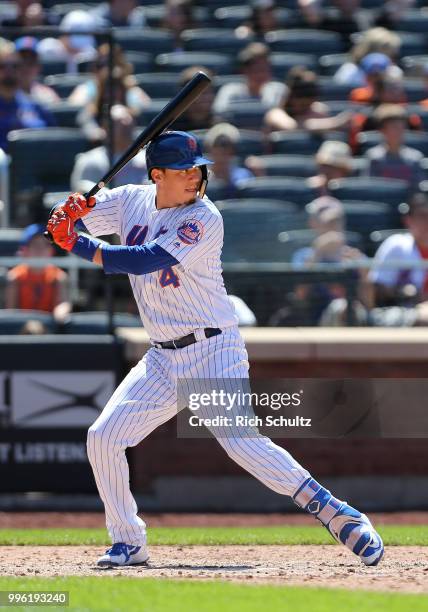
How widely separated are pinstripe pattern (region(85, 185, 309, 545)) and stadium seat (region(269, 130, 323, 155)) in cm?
434

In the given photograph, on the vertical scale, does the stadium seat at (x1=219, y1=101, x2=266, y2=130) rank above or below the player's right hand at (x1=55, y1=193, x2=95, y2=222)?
above

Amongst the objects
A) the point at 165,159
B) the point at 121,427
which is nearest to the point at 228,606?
the point at 121,427

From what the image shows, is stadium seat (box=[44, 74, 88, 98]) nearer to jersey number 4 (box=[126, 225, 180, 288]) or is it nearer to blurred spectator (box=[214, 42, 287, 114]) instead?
blurred spectator (box=[214, 42, 287, 114])

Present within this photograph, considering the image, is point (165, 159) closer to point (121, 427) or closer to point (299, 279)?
point (121, 427)

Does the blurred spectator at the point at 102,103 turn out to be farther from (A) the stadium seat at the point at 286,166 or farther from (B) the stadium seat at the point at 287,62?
(B) the stadium seat at the point at 287,62

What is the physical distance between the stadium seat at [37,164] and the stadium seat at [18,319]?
586mm

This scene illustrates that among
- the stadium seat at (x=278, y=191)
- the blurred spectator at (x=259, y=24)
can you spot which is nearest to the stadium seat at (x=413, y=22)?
the blurred spectator at (x=259, y=24)

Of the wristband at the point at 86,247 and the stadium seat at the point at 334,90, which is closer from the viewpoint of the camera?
the wristband at the point at 86,247

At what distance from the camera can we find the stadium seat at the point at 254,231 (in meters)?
8.64

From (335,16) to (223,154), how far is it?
4.17m

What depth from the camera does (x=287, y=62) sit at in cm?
1141

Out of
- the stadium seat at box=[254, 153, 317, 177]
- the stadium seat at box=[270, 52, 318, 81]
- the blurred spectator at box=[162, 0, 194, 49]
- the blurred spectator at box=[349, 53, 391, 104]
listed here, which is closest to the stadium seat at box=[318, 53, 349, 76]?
the stadium seat at box=[270, 52, 318, 81]

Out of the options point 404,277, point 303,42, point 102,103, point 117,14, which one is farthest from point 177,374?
point 303,42

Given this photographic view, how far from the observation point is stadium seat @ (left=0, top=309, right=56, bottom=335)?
8.41m
